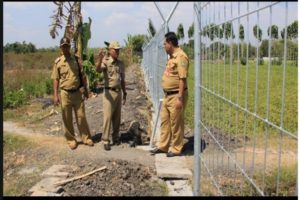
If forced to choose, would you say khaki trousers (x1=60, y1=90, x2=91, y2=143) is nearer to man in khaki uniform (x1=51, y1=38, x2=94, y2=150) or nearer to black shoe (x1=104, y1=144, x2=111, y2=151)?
man in khaki uniform (x1=51, y1=38, x2=94, y2=150)

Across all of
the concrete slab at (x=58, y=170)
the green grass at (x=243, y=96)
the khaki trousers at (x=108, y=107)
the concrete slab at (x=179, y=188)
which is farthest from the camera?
the khaki trousers at (x=108, y=107)

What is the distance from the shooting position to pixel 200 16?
147 inches

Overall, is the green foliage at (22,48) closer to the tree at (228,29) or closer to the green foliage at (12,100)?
the green foliage at (12,100)

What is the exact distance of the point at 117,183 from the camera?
5641mm

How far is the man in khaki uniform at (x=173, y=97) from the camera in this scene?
6.01m

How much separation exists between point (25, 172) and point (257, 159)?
14.0 feet

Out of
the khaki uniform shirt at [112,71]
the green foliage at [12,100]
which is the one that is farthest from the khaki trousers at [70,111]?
the green foliage at [12,100]

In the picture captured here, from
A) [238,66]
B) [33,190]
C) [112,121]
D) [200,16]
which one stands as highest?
[200,16]

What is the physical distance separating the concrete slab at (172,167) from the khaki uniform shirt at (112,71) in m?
1.39

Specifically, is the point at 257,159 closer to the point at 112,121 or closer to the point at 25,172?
the point at 25,172

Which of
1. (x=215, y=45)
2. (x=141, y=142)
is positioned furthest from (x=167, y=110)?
(x=215, y=45)

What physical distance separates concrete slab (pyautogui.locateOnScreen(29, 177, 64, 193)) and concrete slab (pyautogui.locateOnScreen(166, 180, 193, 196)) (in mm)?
1327

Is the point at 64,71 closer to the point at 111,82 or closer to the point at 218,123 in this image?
the point at 111,82

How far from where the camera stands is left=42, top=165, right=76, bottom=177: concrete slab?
5.91 metres
